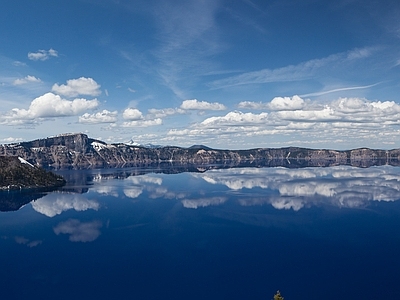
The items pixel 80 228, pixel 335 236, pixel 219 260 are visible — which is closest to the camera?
pixel 219 260

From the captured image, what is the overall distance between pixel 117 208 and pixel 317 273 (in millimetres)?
100130

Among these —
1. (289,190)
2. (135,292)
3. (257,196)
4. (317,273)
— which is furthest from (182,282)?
(289,190)

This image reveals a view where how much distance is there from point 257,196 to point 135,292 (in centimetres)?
12180

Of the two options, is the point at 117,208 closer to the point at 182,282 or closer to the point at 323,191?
the point at 182,282

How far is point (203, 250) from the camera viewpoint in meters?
87.2

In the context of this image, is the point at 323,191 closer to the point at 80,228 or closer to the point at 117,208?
the point at 117,208

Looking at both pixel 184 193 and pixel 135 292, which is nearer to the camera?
pixel 135 292

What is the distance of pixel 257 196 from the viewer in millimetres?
177875

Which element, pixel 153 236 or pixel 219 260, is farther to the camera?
pixel 153 236

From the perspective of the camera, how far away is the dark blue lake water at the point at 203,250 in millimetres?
64562

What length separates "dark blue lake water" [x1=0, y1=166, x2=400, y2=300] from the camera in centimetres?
6456

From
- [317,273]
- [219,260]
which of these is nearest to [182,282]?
[219,260]

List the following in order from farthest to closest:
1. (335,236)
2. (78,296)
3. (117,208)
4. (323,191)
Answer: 1. (323,191)
2. (117,208)
3. (335,236)
4. (78,296)

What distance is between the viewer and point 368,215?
128625 mm
